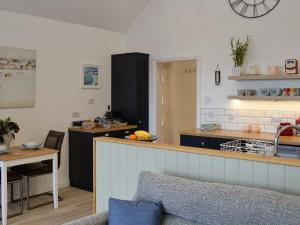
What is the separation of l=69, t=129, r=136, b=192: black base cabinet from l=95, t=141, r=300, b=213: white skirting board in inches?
68.7

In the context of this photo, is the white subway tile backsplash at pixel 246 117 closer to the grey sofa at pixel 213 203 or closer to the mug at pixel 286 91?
the mug at pixel 286 91

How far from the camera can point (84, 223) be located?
2371mm

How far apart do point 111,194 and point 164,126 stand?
11.0ft

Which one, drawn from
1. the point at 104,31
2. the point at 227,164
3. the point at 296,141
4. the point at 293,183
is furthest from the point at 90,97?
the point at 293,183

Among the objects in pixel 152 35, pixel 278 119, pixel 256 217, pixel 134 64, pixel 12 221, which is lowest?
pixel 12 221

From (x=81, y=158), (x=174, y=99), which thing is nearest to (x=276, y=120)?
(x=174, y=99)

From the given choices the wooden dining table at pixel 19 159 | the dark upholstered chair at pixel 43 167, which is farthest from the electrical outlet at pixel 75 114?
the wooden dining table at pixel 19 159

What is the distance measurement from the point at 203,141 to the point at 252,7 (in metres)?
2.03

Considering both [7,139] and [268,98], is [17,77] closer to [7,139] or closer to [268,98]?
[7,139]

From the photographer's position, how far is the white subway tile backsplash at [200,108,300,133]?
4.77m

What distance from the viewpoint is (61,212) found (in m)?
4.34

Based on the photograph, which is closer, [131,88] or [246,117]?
[246,117]

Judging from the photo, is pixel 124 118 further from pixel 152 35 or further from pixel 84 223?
pixel 84 223

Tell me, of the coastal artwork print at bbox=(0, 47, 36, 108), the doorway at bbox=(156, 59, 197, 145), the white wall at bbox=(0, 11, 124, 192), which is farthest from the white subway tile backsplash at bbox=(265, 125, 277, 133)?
the coastal artwork print at bbox=(0, 47, 36, 108)
